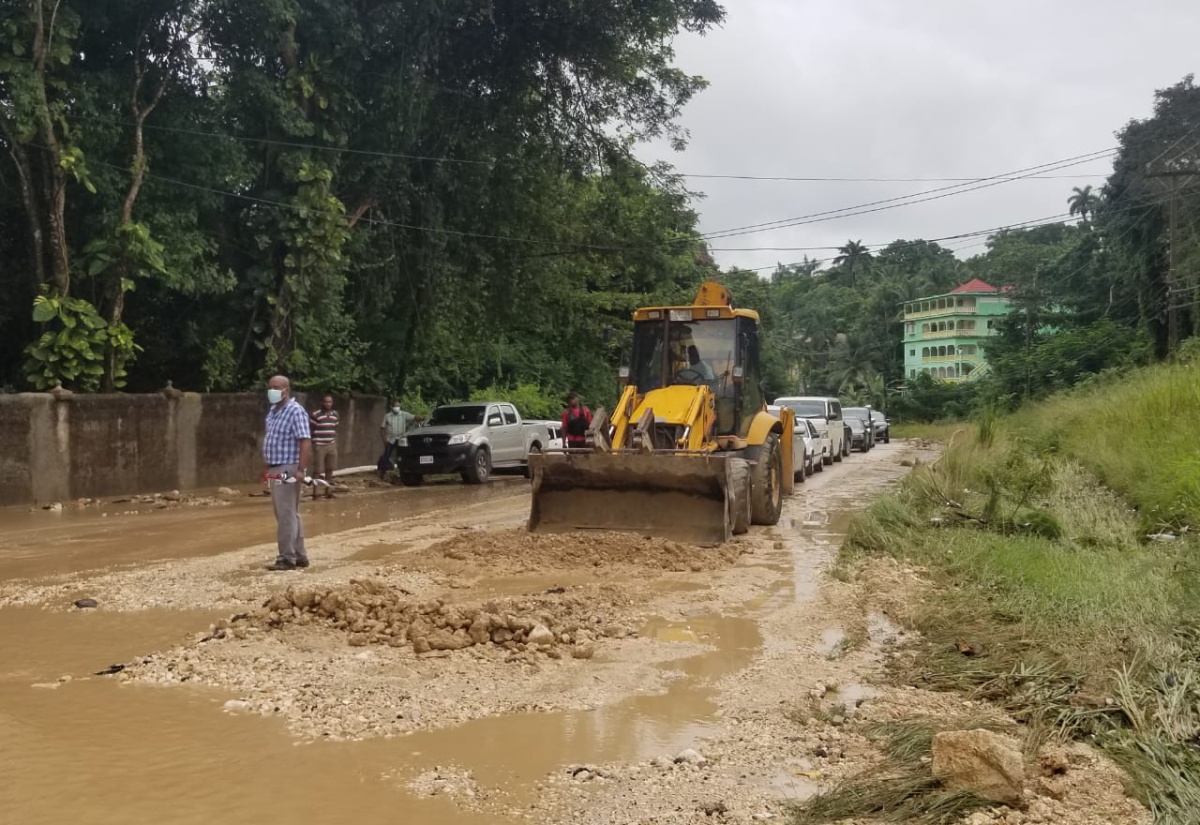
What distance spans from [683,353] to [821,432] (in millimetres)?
13688

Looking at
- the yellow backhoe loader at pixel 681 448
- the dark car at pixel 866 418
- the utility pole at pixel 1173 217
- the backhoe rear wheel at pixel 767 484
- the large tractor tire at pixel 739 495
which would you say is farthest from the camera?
the dark car at pixel 866 418

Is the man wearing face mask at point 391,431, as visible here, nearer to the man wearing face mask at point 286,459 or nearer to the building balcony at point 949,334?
the man wearing face mask at point 286,459

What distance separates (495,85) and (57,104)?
Answer: 10.3 m

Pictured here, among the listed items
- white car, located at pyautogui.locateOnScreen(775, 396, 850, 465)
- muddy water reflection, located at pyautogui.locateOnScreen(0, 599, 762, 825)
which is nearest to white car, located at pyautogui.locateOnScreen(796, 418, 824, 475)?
white car, located at pyautogui.locateOnScreen(775, 396, 850, 465)

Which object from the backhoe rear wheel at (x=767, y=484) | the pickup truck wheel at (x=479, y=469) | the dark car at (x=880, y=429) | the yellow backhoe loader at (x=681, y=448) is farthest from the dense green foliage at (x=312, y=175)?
the dark car at (x=880, y=429)

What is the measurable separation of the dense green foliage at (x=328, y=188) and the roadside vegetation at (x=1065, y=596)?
17.9 feet

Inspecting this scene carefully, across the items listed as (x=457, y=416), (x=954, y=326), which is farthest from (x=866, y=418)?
(x=954, y=326)

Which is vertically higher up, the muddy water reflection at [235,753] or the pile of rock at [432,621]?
the pile of rock at [432,621]

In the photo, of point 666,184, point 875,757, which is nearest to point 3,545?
point 875,757

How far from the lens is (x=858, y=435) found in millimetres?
37906

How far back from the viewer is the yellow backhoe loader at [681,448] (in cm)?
1242

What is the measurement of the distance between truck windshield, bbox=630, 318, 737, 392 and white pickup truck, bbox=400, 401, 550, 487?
7222 millimetres

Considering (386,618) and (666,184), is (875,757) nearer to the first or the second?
(386,618)

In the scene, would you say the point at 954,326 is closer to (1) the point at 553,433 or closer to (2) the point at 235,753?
(1) the point at 553,433
